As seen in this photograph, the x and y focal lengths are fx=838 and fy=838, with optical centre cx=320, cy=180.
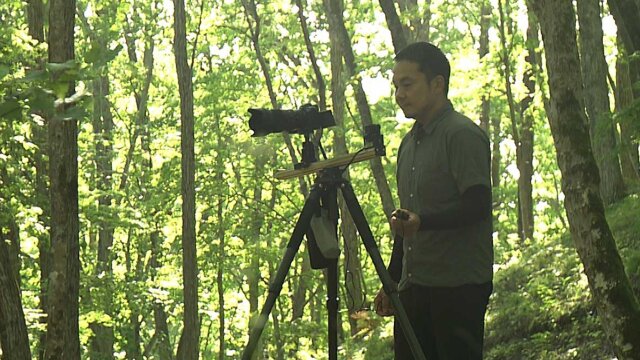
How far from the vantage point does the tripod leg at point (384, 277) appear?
2811 millimetres

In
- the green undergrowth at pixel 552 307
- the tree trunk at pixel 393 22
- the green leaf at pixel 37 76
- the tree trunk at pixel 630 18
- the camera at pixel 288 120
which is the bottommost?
the green undergrowth at pixel 552 307

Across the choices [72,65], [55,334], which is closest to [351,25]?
[55,334]

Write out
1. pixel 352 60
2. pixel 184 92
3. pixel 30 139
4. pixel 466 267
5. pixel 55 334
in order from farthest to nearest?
pixel 352 60 < pixel 184 92 < pixel 30 139 < pixel 55 334 < pixel 466 267

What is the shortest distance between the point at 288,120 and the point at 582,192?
1.51 m

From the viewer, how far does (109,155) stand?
14.8m

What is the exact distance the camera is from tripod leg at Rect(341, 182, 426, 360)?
2.81m

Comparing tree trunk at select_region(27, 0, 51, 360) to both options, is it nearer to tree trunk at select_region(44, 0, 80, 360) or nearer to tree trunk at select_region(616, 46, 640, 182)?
tree trunk at select_region(44, 0, 80, 360)

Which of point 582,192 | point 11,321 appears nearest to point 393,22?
point 11,321

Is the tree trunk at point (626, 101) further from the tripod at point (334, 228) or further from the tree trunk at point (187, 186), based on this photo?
the tripod at point (334, 228)

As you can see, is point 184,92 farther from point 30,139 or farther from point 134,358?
point 134,358

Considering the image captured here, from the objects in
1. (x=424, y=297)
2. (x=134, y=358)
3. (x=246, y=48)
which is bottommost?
(x=134, y=358)

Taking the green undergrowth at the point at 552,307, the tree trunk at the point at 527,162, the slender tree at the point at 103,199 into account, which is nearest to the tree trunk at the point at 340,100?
the tree trunk at the point at 527,162

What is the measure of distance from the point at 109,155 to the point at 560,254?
880cm

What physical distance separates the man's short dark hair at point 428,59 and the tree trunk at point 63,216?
4421 mm
